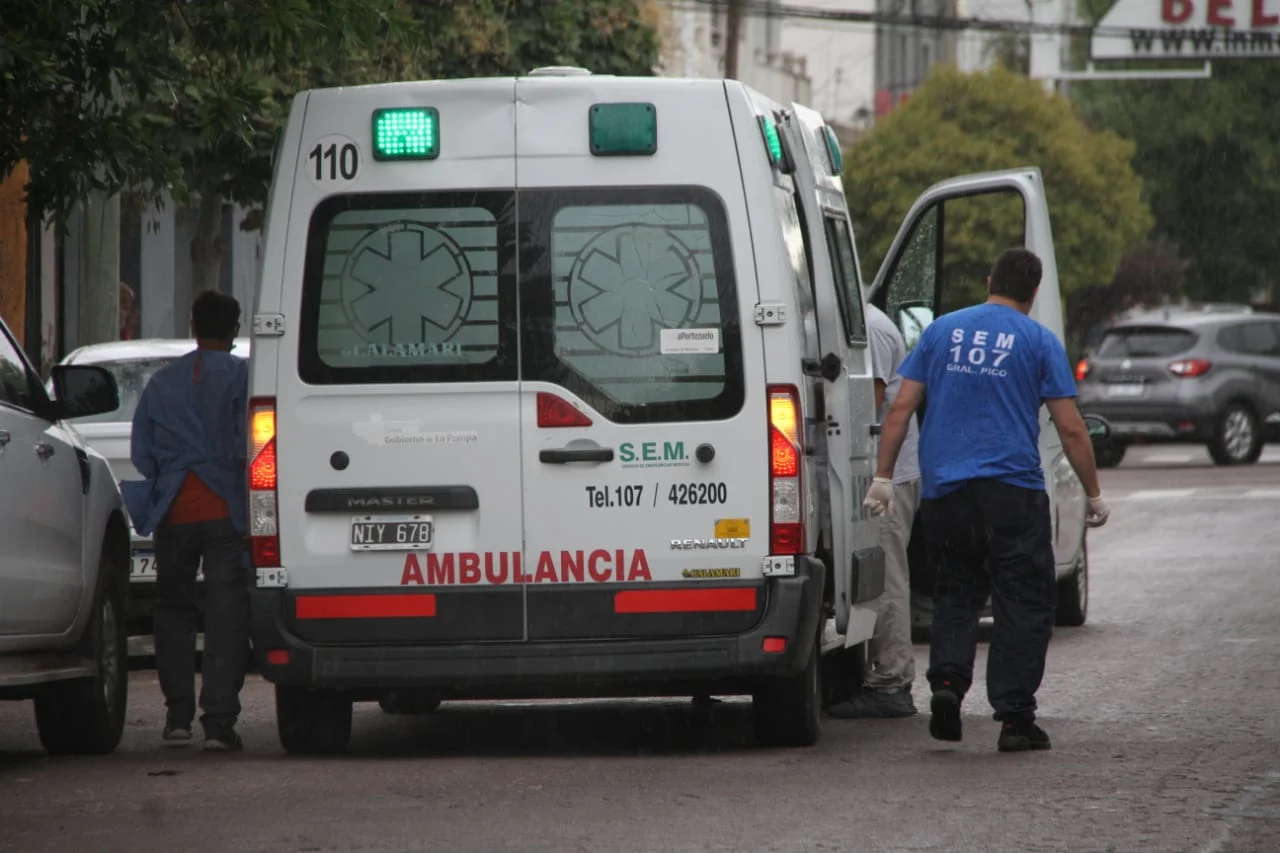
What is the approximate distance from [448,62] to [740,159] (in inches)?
539

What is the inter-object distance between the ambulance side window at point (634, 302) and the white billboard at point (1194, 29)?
140 feet

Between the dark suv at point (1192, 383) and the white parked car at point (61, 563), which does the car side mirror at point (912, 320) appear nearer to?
the white parked car at point (61, 563)

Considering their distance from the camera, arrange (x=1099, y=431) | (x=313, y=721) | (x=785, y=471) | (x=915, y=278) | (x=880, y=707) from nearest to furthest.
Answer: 1. (x=785, y=471)
2. (x=313, y=721)
3. (x=880, y=707)
4. (x=915, y=278)
5. (x=1099, y=431)

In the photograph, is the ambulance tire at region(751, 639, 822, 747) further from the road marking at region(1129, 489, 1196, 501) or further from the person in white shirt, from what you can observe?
the road marking at region(1129, 489, 1196, 501)

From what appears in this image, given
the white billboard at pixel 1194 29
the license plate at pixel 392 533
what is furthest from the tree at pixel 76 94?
the white billboard at pixel 1194 29

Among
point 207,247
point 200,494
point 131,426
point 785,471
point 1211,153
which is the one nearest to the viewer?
point 785,471

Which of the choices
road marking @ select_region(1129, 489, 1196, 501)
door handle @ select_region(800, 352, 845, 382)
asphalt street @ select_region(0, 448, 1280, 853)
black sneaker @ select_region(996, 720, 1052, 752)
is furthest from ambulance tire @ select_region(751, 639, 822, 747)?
road marking @ select_region(1129, 489, 1196, 501)

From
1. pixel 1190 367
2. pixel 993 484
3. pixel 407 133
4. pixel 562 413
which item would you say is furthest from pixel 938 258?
pixel 1190 367

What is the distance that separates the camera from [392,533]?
880 cm

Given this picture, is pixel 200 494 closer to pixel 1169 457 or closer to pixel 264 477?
pixel 264 477

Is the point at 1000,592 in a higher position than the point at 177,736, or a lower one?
higher

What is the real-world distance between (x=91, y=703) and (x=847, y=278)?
→ 3247 millimetres

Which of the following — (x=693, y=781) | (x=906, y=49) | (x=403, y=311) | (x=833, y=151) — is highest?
(x=906, y=49)

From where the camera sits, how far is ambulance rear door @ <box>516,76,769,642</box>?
28.5 ft
